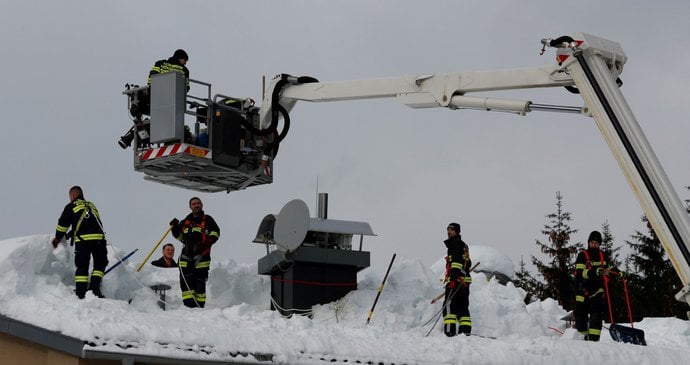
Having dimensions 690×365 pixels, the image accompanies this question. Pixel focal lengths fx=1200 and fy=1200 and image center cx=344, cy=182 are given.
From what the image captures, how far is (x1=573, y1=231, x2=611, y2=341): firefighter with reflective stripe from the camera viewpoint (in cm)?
1794

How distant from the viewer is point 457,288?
57.8 feet

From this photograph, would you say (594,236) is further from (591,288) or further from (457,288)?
(457,288)

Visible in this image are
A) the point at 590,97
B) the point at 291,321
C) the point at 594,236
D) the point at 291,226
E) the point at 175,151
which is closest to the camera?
the point at 291,321

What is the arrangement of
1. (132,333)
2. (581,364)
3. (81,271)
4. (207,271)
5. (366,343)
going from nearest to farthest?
1. (132,333)
2. (366,343)
3. (581,364)
4. (81,271)
5. (207,271)

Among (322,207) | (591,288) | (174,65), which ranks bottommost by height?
(591,288)

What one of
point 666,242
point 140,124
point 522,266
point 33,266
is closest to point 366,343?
point 666,242

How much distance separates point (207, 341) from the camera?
42.7 ft

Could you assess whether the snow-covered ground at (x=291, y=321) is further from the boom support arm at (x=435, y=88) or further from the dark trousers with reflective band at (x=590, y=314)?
the boom support arm at (x=435, y=88)

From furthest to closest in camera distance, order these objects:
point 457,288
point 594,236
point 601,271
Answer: point 594,236, point 601,271, point 457,288

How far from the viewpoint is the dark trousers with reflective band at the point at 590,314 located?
1783 cm

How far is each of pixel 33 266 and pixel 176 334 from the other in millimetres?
4113

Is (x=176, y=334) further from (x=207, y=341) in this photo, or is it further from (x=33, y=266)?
(x=33, y=266)

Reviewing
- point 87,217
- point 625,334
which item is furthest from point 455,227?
point 87,217

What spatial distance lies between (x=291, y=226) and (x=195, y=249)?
1610 millimetres
